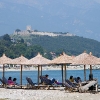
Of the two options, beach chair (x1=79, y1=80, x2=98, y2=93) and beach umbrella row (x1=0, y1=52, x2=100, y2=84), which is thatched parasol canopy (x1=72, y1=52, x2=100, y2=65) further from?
beach chair (x1=79, y1=80, x2=98, y2=93)

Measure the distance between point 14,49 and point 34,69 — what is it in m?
11.3

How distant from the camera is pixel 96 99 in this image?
63.2ft

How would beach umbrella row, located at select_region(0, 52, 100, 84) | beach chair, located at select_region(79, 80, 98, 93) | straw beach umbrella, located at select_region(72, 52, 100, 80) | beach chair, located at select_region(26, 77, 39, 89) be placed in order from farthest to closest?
beach chair, located at select_region(26, 77, 39, 89) → beach umbrella row, located at select_region(0, 52, 100, 84) → straw beach umbrella, located at select_region(72, 52, 100, 80) → beach chair, located at select_region(79, 80, 98, 93)

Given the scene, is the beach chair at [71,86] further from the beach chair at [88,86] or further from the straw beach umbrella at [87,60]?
the straw beach umbrella at [87,60]

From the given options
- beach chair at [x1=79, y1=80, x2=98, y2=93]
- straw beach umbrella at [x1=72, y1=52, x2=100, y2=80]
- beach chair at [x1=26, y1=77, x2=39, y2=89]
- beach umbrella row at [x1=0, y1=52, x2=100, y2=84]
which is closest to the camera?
beach chair at [x1=79, y1=80, x2=98, y2=93]

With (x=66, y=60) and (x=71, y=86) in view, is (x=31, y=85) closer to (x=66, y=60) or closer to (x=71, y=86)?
(x=66, y=60)

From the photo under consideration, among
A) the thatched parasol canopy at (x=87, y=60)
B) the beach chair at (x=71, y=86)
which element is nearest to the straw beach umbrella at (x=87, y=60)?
the thatched parasol canopy at (x=87, y=60)

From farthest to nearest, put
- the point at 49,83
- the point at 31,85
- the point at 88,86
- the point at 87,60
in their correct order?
the point at 31,85 < the point at 49,83 < the point at 87,60 < the point at 88,86

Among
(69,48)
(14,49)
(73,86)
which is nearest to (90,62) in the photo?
(73,86)

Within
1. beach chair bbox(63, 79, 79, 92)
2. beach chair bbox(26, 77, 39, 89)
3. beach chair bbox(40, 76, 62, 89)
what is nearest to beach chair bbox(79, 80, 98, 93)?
beach chair bbox(63, 79, 79, 92)

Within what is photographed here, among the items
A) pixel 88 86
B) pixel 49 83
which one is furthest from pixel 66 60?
pixel 88 86

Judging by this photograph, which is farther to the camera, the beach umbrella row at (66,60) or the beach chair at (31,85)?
the beach chair at (31,85)

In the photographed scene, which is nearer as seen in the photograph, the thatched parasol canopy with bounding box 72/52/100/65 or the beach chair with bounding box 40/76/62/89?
the thatched parasol canopy with bounding box 72/52/100/65

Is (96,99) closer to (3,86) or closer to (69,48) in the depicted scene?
(3,86)
